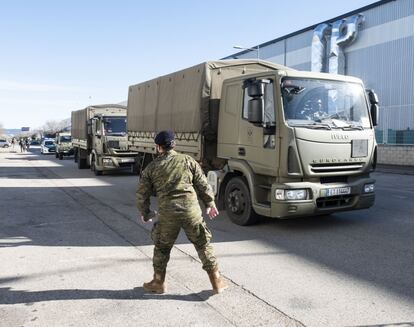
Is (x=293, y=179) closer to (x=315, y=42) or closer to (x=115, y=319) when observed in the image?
(x=115, y=319)

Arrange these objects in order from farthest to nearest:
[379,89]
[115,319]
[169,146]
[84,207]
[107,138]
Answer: [379,89] < [107,138] < [84,207] < [169,146] < [115,319]

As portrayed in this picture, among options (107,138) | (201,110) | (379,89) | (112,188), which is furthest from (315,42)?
(201,110)

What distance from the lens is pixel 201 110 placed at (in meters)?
8.88

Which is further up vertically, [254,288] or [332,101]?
[332,101]

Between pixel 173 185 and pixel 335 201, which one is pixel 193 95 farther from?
pixel 173 185

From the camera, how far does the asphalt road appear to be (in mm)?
4031

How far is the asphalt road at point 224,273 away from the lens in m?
4.03

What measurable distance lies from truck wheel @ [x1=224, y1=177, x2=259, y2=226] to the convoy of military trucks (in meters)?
0.02

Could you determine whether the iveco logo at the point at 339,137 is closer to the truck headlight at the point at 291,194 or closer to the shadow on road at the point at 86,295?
the truck headlight at the point at 291,194

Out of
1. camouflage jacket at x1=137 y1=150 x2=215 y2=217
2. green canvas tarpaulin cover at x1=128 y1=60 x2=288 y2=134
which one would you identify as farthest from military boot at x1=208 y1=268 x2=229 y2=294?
green canvas tarpaulin cover at x1=128 y1=60 x2=288 y2=134

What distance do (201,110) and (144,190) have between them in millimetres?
4535

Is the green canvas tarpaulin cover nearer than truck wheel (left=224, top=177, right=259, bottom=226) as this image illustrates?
No

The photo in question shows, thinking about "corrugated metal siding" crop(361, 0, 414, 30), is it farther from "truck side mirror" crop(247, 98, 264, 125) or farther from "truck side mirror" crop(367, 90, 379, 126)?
"truck side mirror" crop(247, 98, 264, 125)

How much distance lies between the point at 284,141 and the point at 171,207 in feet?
9.90
